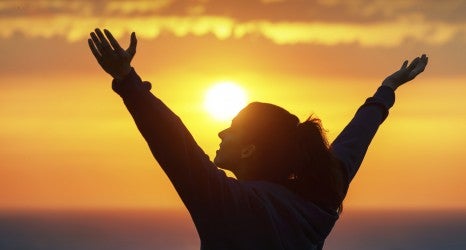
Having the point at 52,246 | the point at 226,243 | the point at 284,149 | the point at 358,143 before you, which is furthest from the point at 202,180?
the point at 52,246

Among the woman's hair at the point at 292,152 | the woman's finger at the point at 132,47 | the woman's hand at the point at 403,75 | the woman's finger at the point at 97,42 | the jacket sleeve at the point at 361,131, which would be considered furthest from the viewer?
the woman's hand at the point at 403,75

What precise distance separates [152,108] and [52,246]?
186 metres

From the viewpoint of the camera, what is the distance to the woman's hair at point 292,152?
18.7 ft

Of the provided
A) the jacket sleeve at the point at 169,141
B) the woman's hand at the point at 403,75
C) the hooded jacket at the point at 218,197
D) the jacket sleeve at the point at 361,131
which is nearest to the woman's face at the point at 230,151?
the hooded jacket at the point at 218,197

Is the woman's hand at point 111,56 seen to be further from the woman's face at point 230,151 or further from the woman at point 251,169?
the woman's face at point 230,151

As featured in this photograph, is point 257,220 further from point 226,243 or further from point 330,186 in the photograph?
point 330,186

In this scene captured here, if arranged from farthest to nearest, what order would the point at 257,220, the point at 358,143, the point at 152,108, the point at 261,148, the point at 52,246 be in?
the point at 52,246 < the point at 358,143 < the point at 261,148 < the point at 257,220 < the point at 152,108

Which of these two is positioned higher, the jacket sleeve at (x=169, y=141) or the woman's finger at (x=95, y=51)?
the woman's finger at (x=95, y=51)

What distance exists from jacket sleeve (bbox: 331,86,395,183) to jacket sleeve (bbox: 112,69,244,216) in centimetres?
144

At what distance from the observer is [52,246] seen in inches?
7397

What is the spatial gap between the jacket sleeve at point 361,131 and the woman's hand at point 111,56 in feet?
5.69

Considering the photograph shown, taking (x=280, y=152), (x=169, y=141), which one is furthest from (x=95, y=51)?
(x=280, y=152)

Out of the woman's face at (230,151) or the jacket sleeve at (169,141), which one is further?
the woman's face at (230,151)

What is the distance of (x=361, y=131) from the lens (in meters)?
6.75
